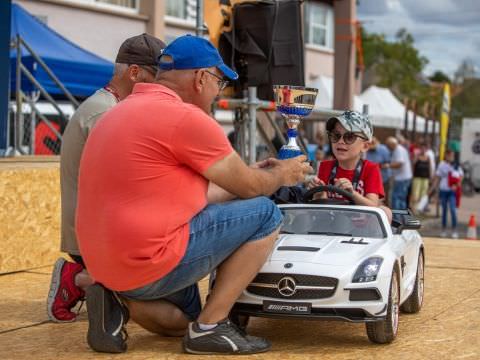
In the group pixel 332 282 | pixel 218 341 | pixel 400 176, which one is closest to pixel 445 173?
pixel 400 176

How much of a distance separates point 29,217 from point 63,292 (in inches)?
97.0

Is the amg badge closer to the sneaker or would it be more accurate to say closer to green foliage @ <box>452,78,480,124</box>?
the sneaker

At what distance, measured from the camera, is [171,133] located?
4566mm

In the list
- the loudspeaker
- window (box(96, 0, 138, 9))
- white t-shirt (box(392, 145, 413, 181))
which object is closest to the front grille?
the loudspeaker

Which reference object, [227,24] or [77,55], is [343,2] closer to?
[77,55]

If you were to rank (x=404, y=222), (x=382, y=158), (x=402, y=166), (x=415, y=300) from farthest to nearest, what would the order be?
(x=402, y=166)
(x=382, y=158)
(x=415, y=300)
(x=404, y=222)

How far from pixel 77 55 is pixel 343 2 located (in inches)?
525

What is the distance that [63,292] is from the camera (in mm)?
5914

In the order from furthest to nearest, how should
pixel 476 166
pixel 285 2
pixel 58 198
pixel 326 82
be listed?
pixel 476 166 < pixel 326 82 < pixel 285 2 < pixel 58 198

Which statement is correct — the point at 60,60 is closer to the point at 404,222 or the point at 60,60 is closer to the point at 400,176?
the point at 400,176

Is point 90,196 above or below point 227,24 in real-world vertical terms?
below

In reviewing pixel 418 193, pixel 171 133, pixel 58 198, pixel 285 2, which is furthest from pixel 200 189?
pixel 418 193

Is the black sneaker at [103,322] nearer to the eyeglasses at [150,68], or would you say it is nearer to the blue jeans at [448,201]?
the eyeglasses at [150,68]

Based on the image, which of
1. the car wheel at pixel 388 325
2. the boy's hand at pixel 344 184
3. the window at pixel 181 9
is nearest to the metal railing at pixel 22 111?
the boy's hand at pixel 344 184
